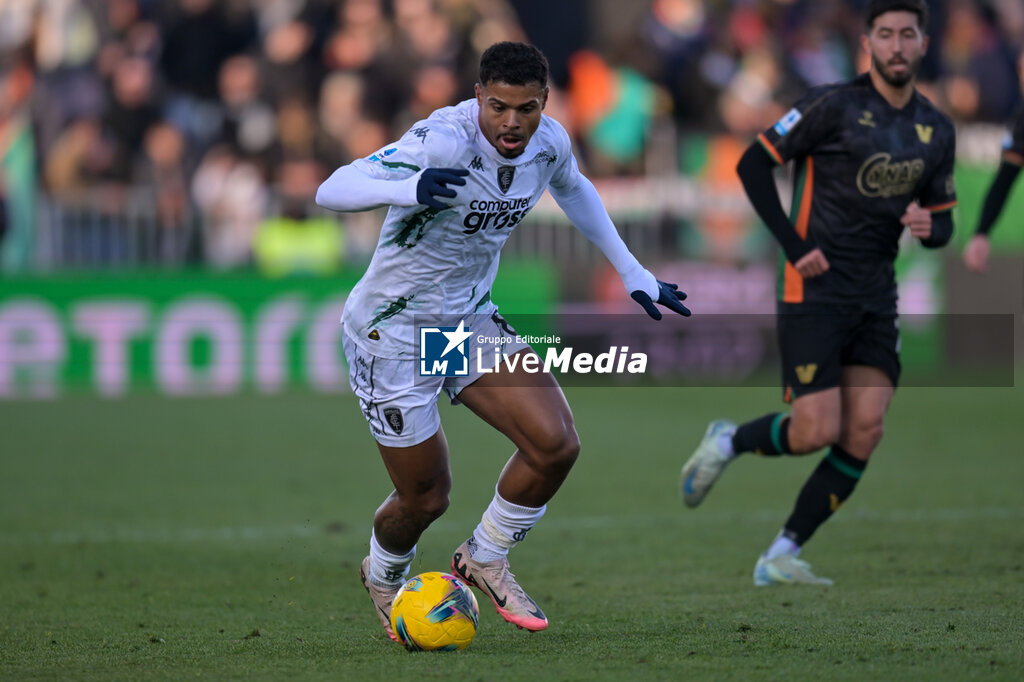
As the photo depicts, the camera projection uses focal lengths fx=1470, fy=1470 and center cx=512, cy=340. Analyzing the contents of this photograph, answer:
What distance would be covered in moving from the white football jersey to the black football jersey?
1685mm

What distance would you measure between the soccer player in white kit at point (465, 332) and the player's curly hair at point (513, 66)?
0.01 metres

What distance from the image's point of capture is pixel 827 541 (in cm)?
791

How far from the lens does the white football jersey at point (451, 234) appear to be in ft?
17.5

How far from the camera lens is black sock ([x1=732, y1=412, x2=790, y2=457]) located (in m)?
6.99

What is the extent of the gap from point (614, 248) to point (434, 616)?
66.1 inches

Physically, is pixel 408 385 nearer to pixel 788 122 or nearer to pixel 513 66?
pixel 513 66

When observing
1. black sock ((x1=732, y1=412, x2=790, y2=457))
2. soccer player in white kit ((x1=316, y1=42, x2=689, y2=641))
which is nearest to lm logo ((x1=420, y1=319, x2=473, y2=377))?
soccer player in white kit ((x1=316, y1=42, x2=689, y2=641))

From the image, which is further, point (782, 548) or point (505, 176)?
point (782, 548)

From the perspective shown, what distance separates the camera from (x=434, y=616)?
205 inches

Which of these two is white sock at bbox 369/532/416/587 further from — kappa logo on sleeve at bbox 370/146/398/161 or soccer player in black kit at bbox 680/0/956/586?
soccer player in black kit at bbox 680/0/956/586

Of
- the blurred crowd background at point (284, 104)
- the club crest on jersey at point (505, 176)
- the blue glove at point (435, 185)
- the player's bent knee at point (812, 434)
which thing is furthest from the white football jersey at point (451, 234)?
the blurred crowd background at point (284, 104)

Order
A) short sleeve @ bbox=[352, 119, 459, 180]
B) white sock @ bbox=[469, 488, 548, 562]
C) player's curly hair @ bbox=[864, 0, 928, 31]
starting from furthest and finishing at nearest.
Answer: player's curly hair @ bbox=[864, 0, 928, 31] < white sock @ bbox=[469, 488, 548, 562] < short sleeve @ bbox=[352, 119, 459, 180]

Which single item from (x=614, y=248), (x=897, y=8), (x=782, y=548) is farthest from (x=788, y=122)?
(x=782, y=548)

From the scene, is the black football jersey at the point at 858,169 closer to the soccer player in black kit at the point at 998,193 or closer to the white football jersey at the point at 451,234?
the soccer player in black kit at the point at 998,193
